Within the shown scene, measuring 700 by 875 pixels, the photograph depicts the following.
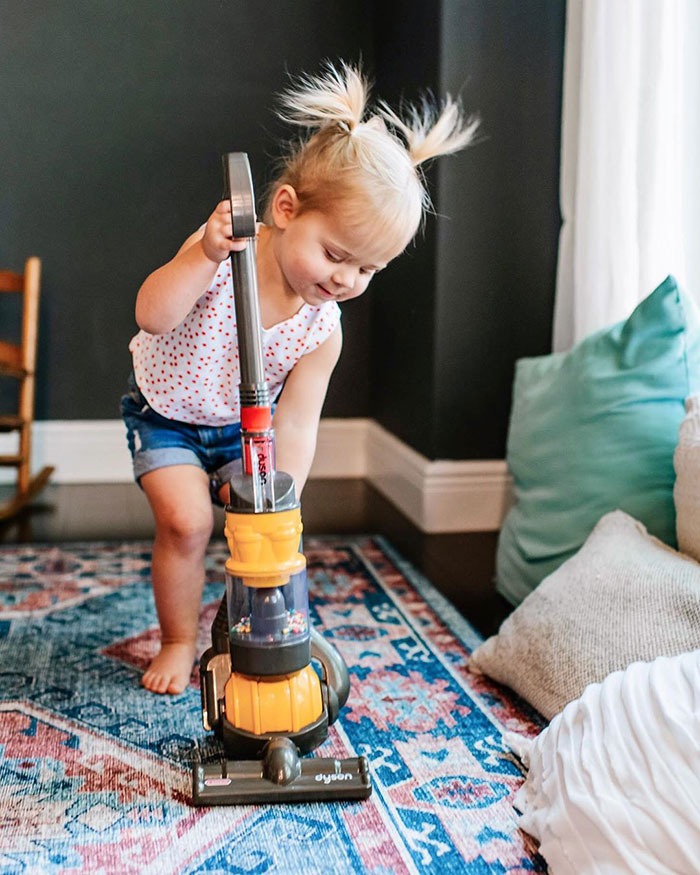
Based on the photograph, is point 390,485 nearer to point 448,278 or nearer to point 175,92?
point 448,278

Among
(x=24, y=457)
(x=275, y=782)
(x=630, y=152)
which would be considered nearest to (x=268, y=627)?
(x=275, y=782)

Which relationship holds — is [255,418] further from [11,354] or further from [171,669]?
[11,354]

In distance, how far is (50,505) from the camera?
2.68 m

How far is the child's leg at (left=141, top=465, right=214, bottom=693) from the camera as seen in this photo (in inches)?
61.0

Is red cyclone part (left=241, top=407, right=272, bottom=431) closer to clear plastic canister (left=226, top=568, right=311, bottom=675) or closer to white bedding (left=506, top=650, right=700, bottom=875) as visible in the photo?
clear plastic canister (left=226, top=568, right=311, bottom=675)

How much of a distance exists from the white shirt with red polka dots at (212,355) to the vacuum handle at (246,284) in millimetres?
340

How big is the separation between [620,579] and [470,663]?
288mm

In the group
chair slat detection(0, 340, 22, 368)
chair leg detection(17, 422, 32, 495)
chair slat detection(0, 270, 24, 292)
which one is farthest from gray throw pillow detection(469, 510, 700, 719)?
chair slat detection(0, 270, 24, 292)

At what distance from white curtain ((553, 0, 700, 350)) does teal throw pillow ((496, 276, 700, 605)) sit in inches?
5.5

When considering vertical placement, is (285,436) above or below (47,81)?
below

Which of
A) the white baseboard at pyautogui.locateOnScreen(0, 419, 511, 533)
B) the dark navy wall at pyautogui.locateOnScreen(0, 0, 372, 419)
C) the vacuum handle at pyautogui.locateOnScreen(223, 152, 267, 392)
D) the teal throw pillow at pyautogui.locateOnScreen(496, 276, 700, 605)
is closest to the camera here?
the vacuum handle at pyautogui.locateOnScreen(223, 152, 267, 392)

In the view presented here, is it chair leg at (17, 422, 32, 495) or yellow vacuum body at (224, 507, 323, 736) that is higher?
yellow vacuum body at (224, 507, 323, 736)

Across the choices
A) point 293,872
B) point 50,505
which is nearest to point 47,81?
point 50,505

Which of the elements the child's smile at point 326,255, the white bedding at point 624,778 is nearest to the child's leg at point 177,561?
the child's smile at point 326,255
